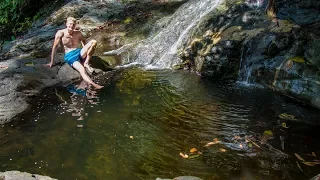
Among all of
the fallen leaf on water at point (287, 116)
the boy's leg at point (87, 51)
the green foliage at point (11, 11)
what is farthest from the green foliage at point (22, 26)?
the fallen leaf on water at point (287, 116)

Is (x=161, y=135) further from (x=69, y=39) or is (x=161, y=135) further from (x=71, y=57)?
(x=69, y=39)

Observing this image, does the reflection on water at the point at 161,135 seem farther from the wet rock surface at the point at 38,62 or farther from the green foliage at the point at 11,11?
the green foliage at the point at 11,11

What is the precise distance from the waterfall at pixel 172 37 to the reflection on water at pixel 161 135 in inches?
96.6

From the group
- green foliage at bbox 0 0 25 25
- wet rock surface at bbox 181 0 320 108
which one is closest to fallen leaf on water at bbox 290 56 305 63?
wet rock surface at bbox 181 0 320 108

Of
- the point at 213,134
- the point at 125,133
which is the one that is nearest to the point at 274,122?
the point at 213,134

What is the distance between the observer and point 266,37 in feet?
25.8

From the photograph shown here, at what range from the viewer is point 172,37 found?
33.5 feet

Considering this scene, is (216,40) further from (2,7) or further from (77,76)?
(2,7)

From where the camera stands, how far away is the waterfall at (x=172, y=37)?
9.62 meters

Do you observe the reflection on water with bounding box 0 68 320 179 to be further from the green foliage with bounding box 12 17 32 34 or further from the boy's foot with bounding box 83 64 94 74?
the green foliage with bounding box 12 17 32 34

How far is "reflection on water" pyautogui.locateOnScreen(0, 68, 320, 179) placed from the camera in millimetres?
4246

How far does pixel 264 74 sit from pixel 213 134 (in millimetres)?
2945

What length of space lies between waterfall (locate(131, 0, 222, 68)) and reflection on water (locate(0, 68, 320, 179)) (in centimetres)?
245

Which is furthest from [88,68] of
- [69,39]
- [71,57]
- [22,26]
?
[22,26]
